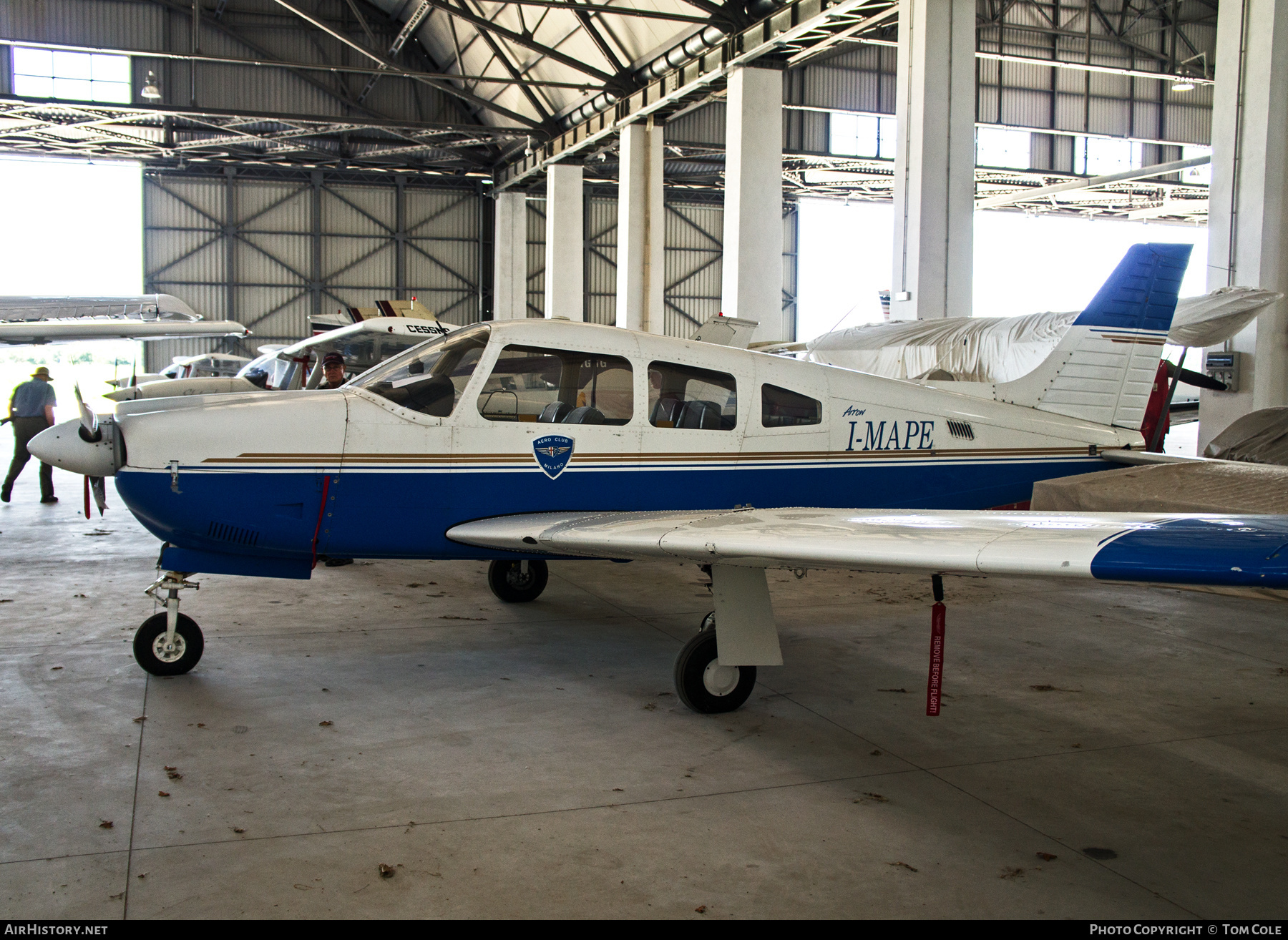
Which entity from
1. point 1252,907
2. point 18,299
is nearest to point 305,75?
point 18,299

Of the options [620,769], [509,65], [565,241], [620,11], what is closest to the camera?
[620,769]

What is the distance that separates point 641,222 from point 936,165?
9.01 metres

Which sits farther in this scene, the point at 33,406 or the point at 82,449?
the point at 33,406

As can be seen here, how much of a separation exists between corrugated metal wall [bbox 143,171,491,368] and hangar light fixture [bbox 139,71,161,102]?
17.2ft

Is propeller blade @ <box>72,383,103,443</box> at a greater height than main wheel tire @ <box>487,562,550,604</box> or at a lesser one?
greater

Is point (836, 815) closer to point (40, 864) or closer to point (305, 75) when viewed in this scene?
point (40, 864)

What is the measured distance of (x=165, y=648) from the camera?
5027 mm

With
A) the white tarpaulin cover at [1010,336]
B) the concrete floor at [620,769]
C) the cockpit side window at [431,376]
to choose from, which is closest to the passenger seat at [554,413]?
the cockpit side window at [431,376]

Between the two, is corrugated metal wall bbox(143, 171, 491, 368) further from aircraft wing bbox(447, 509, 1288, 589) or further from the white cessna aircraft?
aircraft wing bbox(447, 509, 1288, 589)

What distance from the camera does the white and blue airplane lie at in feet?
15.2

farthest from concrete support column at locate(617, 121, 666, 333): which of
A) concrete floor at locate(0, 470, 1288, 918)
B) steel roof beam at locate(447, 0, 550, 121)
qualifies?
concrete floor at locate(0, 470, 1288, 918)

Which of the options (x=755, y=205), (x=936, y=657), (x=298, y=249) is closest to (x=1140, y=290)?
(x=936, y=657)

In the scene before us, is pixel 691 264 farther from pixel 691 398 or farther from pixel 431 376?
pixel 431 376
